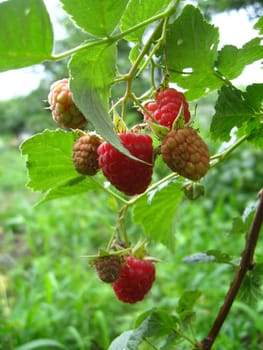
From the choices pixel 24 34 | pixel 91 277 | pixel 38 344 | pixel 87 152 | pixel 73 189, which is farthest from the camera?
pixel 91 277

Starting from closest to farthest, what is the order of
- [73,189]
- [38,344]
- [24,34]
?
[24,34] → [73,189] → [38,344]

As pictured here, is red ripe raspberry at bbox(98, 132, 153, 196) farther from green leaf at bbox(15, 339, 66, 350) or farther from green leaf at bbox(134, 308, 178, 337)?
green leaf at bbox(15, 339, 66, 350)

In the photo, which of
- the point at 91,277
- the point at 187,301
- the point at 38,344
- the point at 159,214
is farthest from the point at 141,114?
the point at 91,277

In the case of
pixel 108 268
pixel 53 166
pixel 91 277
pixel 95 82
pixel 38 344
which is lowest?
pixel 91 277

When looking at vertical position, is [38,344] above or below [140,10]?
below

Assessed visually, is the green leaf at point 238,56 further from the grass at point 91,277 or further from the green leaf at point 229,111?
the grass at point 91,277

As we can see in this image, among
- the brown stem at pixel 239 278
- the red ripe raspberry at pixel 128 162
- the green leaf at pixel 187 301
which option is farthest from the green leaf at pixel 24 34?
the green leaf at pixel 187 301

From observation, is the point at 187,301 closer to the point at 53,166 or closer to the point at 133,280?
the point at 133,280

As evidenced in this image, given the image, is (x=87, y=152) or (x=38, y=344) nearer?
(x=87, y=152)
